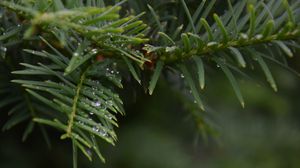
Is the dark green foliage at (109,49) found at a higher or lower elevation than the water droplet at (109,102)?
higher

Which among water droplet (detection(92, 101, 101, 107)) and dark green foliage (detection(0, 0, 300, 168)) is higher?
dark green foliage (detection(0, 0, 300, 168))

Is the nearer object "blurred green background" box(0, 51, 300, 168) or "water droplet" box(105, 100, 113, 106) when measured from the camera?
"water droplet" box(105, 100, 113, 106)

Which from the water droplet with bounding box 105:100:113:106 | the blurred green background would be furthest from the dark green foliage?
the blurred green background

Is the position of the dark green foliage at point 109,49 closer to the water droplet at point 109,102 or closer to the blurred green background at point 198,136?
the water droplet at point 109,102

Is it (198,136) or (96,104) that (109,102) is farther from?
(198,136)

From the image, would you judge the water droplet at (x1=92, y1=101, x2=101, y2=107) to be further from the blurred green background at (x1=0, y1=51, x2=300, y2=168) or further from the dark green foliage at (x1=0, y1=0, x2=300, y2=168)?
the blurred green background at (x1=0, y1=51, x2=300, y2=168)

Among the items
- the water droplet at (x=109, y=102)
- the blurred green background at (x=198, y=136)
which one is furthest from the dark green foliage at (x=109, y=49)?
the blurred green background at (x=198, y=136)

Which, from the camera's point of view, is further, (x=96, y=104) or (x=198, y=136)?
(x=198, y=136)

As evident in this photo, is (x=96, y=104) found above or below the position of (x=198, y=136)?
above

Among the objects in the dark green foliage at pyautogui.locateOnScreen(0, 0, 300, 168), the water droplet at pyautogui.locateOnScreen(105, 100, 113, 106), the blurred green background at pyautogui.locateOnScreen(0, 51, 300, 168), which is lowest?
the blurred green background at pyautogui.locateOnScreen(0, 51, 300, 168)

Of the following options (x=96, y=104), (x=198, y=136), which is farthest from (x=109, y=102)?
(x=198, y=136)
